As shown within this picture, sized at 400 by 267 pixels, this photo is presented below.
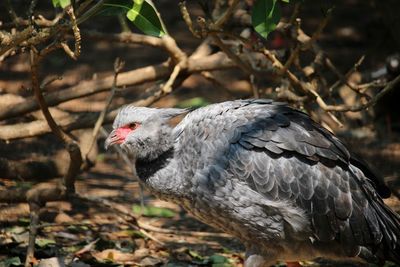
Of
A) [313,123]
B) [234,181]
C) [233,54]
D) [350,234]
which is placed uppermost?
[233,54]

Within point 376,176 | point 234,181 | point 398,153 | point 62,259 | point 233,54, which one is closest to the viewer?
point 234,181

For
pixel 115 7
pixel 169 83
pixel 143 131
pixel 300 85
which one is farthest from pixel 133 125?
pixel 300 85

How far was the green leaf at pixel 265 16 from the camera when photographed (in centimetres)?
352

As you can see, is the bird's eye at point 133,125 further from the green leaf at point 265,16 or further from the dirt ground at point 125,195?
the green leaf at point 265,16

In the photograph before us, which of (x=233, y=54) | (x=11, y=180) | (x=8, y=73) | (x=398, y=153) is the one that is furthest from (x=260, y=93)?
(x=8, y=73)

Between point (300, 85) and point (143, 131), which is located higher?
point (300, 85)

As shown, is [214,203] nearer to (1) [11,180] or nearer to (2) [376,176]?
(2) [376,176]

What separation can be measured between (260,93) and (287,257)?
1884mm

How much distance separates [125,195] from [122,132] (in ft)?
5.53

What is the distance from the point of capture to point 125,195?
5738 millimetres

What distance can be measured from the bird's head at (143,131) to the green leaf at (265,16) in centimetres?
80

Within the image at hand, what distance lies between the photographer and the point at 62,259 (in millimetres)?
4273

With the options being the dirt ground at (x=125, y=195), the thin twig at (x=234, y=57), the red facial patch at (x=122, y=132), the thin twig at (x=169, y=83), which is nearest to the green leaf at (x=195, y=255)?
the dirt ground at (x=125, y=195)

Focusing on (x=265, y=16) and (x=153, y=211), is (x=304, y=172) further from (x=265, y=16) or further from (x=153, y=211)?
(x=153, y=211)
